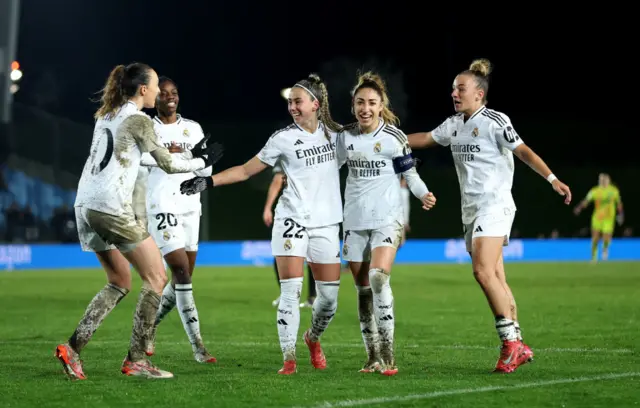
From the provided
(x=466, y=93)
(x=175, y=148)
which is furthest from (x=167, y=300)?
(x=466, y=93)

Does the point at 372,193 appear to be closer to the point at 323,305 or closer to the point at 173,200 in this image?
→ the point at 323,305

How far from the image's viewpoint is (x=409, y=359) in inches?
365

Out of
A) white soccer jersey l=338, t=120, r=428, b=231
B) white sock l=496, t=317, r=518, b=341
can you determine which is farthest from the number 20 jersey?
white sock l=496, t=317, r=518, b=341

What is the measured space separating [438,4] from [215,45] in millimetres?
8402

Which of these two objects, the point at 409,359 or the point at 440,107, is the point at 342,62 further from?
the point at 409,359

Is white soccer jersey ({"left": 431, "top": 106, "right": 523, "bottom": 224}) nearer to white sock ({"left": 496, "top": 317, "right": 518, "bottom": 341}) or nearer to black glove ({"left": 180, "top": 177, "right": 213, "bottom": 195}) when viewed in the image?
white sock ({"left": 496, "top": 317, "right": 518, "bottom": 341})

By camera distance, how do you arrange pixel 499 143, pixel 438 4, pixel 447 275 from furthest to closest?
pixel 438 4, pixel 447 275, pixel 499 143

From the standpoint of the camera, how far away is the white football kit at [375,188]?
8523 mm

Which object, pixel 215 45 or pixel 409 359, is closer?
pixel 409 359

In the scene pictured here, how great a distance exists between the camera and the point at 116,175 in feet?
26.1

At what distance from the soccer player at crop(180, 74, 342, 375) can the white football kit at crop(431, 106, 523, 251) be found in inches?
42.1

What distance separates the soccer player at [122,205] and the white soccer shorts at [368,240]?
1222 mm

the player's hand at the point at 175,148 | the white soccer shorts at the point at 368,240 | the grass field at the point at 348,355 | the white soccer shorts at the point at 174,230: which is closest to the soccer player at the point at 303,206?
the white soccer shorts at the point at 368,240

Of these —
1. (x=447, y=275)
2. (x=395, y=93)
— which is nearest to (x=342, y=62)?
(x=395, y=93)
